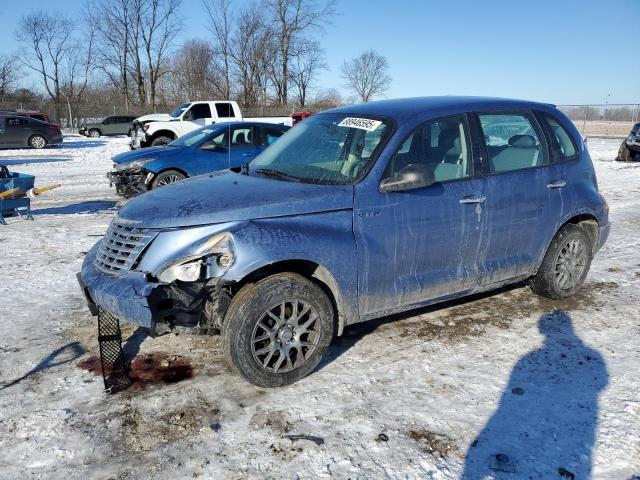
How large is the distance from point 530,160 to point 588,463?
8.67 ft

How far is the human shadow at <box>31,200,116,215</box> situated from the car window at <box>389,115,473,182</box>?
7183 millimetres

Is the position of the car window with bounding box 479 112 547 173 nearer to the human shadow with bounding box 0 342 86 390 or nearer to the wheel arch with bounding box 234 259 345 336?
the wheel arch with bounding box 234 259 345 336

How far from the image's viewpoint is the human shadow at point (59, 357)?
3736mm

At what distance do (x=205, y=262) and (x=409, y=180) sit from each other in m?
1.50

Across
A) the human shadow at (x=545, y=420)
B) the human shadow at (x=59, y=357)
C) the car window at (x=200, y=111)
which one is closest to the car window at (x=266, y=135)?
the human shadow at (x=59, y=357)

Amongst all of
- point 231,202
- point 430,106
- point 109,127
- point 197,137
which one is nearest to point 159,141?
point 197,137

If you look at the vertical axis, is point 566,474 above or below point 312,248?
below

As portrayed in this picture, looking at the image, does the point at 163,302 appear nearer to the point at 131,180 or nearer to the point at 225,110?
the point at 131,180

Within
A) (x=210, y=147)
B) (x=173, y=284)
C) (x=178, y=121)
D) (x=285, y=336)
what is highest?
(x=178, y=121)

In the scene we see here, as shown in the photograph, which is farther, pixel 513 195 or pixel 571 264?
pixel 571 264

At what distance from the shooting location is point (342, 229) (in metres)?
3.58

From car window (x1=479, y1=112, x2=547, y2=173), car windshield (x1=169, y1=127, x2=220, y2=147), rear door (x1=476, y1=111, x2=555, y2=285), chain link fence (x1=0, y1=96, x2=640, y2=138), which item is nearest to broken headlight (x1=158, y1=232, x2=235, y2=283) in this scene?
rear door (x1=476, y1=111, x2=555, y2=285)

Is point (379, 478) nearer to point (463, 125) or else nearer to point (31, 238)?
point (463, 125)

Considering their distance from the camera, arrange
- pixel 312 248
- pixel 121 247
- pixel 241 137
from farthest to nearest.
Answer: pixel 241 137 → pixel 121 247 → pixel 312 248
